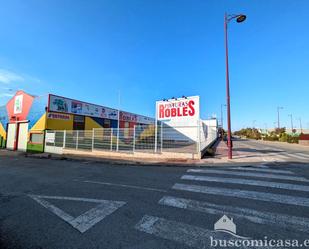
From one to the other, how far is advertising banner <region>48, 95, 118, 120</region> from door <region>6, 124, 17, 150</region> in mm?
7957

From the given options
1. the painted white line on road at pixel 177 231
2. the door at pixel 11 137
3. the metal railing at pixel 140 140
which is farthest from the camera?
the door at pixel 11 137

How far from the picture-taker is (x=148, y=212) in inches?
153

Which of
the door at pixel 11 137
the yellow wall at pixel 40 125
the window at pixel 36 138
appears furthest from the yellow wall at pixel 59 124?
the door at pixel 11 137

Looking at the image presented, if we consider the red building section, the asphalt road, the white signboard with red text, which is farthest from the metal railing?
the red building section

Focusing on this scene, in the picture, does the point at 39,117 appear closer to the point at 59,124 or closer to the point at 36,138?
the point at 59,124

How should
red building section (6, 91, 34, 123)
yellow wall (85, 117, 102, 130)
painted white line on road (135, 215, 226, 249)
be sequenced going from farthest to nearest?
yellow wall (85, 117, 102, 130)
red building section (6, 91, 34, 123)
painted white line on road (135, 215, 226, 249)

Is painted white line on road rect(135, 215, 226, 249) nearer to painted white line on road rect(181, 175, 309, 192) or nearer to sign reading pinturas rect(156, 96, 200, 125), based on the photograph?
painted white line on road rect(181, 175, 309, 192)

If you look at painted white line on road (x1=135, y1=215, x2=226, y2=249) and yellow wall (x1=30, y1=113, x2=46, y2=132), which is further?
yellow wall (x1=30, y1=113, x2=46, y2=132)

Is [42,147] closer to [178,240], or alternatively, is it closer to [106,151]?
[106,151]

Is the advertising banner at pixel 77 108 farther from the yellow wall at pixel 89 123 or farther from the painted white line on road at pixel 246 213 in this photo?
the painted white line on road at pixel 246 213

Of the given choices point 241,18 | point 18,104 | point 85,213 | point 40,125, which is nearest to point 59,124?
point 40,125

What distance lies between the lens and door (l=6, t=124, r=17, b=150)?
23.3m

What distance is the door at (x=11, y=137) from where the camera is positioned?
23325 millimetres

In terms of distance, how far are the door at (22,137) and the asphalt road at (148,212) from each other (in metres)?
18.7
